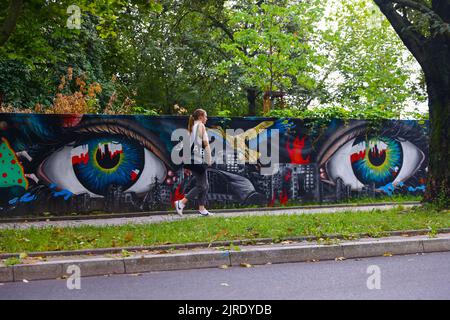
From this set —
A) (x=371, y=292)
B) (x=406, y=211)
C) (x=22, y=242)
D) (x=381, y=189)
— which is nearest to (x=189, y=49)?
(x=381, y=189)

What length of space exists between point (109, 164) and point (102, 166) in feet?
0.48

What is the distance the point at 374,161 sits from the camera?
534 inches

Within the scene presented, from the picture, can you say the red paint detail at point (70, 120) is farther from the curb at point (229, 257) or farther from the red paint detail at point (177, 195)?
the curb at point (229, 257)

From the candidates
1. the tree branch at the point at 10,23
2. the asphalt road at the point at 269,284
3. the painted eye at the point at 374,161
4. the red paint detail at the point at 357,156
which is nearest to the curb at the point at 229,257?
the asphalt road at the point at 269,284

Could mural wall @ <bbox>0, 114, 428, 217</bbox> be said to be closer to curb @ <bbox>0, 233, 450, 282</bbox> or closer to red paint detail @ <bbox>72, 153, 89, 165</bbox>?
red paint detail @ <bbox>72, 153, 89, 165</bbox>

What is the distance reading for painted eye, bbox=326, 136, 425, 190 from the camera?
43.6 feet

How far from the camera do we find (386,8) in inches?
433

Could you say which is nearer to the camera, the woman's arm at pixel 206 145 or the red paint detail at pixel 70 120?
the woman's arm at pixel 206 145

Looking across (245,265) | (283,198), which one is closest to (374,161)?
(283,198)

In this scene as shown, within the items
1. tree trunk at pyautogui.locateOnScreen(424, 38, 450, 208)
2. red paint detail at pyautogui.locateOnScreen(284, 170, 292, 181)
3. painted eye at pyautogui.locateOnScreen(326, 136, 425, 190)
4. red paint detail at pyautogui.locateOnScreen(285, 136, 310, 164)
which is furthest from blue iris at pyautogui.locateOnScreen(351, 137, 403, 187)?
tree trunk at pyautogui.locateOnScreen(424, 38, 450, 208)

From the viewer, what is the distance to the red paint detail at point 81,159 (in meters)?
11.1

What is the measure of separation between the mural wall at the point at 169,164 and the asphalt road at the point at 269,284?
497 cm

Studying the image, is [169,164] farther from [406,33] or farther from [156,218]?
[406,33]
